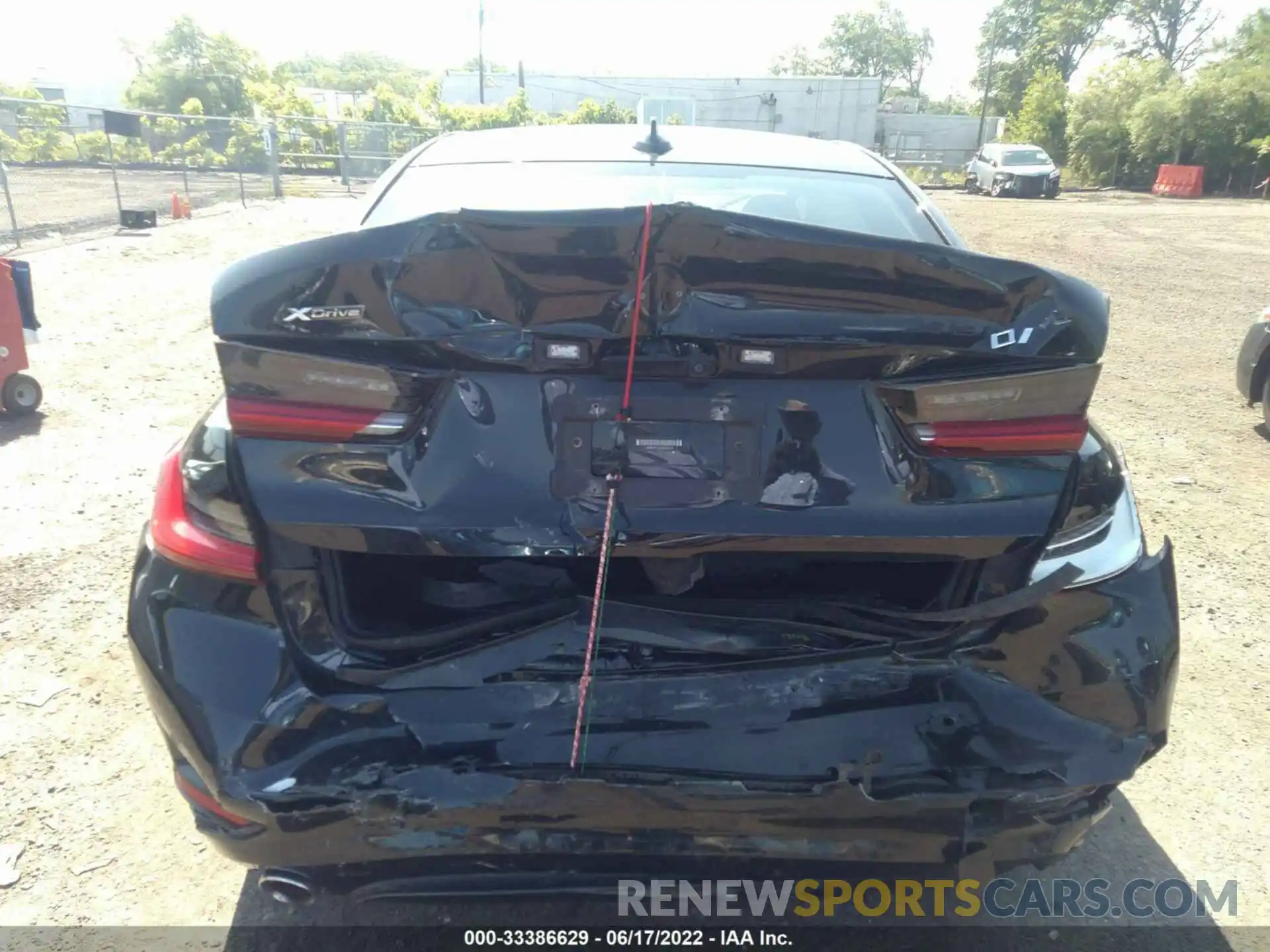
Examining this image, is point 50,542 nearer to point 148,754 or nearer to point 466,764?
point 148,754

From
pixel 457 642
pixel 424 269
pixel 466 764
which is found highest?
pixel 424 269

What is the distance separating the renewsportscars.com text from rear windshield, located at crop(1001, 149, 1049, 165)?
34431mm

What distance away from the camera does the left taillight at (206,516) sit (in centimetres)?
188

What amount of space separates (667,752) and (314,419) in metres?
0.92

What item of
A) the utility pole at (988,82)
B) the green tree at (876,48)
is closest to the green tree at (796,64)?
the green tree at (876,48)

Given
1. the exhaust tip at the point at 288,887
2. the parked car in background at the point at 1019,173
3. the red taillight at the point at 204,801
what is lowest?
the parked car in background at the point at 1019,173

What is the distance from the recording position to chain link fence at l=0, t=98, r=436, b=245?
16422mm

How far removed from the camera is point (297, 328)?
1747 millimetres

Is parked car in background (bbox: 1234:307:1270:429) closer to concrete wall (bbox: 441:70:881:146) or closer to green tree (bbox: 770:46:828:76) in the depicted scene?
concrete wall (bbox: 441:70:881:146)

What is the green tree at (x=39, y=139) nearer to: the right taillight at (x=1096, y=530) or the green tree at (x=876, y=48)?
the right taillight at (x=1096, y=530)

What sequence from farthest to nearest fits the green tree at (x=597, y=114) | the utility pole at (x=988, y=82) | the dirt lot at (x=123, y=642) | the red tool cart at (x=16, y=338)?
the utility pole at (x=988, y=82) < the green tree at (x=597, y=114) < the red tool cart at (x=16, y=338) < the dirt lot at (x=123, y=642)

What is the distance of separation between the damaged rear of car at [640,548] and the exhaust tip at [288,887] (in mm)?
15

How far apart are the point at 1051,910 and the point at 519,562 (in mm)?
1659

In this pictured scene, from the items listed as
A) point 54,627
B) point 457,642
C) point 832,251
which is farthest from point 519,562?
point 54,627
